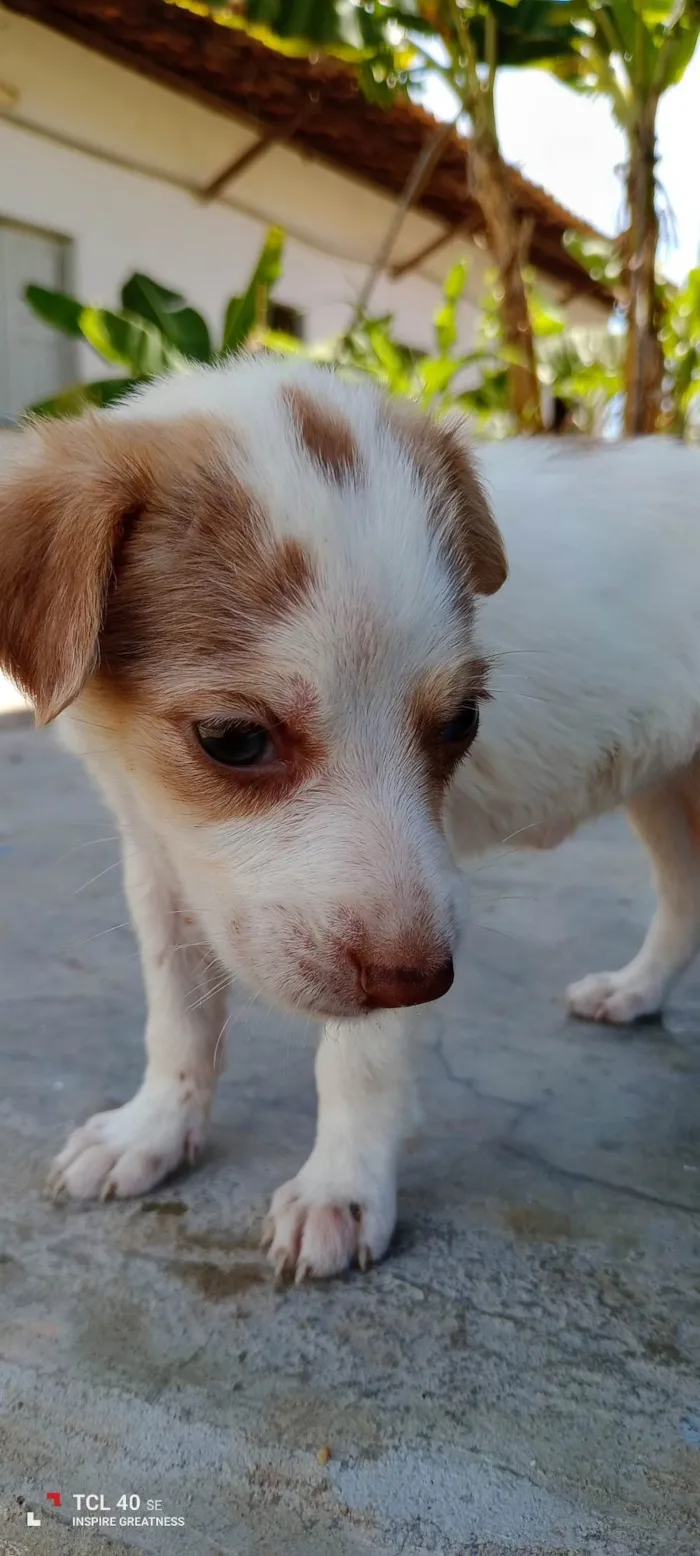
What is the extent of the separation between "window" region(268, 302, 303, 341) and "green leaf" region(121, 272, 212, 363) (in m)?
5.49

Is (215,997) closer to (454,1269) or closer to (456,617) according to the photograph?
(454,1269)

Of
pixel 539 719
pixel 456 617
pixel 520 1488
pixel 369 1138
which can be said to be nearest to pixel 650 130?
pixel 539 719

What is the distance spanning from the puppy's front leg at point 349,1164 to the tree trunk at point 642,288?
3966 mm

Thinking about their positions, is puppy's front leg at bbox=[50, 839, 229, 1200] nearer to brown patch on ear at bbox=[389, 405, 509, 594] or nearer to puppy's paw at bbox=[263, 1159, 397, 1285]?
puppy's paw at bbox=[263, 1159, 397, 1285]

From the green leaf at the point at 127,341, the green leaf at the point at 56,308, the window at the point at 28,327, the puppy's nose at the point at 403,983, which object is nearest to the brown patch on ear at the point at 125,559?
the puppy's nose at the point at 403,983

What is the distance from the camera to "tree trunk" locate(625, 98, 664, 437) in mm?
5207

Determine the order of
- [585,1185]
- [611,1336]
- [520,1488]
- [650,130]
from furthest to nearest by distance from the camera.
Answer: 1. [650,130]
2. [585,1185]
3. [611,1336]
4. [520,1488]

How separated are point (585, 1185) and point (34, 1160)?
109 centimetres

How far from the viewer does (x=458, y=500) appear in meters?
1.79

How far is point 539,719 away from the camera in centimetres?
221

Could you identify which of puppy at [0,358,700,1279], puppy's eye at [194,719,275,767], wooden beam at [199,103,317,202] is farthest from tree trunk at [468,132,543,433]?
puppy's eye at [194,719,275,767]

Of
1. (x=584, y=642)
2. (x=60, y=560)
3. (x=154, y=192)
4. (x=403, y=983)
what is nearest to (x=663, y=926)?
(x=584, y=642)

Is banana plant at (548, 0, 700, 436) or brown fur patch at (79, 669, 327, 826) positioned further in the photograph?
banana plant at (548, 0, 700, 436)

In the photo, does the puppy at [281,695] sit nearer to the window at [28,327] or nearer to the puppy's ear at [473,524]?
the puppy's ear at [473,524]
